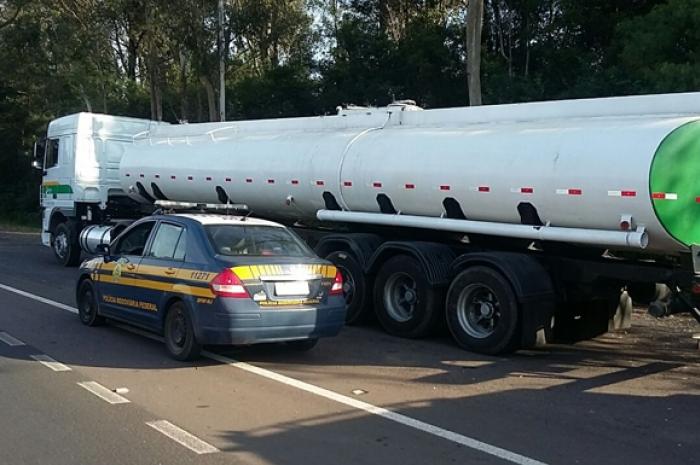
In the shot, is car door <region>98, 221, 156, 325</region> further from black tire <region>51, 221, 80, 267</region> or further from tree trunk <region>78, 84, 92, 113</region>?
tree trunk <region>78, 84, 92, 113</region>

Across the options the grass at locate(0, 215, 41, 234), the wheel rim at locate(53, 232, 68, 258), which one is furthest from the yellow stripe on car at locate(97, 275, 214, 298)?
the grass at locate(0, 215, 41, 234)

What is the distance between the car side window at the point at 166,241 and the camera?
870cm

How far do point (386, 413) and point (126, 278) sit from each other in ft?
13.7

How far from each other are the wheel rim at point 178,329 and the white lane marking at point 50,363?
110 centimetres

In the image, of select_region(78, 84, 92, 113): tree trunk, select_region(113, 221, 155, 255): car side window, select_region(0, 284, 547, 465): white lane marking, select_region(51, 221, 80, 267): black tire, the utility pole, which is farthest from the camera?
select_region(78, 84, 92, 113): tree trunk

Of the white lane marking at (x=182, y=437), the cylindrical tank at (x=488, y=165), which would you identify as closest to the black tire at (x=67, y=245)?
the cylindrical tank at (x=488, y=165)

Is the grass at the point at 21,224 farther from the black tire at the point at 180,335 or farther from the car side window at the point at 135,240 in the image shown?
the black tire at the point at 180,335

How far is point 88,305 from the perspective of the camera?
34.0 ft

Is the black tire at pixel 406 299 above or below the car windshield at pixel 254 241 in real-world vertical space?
below

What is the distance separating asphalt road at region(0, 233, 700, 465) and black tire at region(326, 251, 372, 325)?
2.10ft

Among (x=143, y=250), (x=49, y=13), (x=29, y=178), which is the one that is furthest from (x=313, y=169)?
(x=29, y=178)

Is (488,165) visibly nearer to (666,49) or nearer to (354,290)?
(354,290)

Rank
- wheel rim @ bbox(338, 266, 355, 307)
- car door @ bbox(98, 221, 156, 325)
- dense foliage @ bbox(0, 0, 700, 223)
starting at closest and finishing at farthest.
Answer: car door @ bbox(98, 221, 156, 325)
wheel rim @ bbox(338, 266, 355, 307)
dense foliage @ bbox(0, 0, 700, 223)

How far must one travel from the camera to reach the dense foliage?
961 inches
